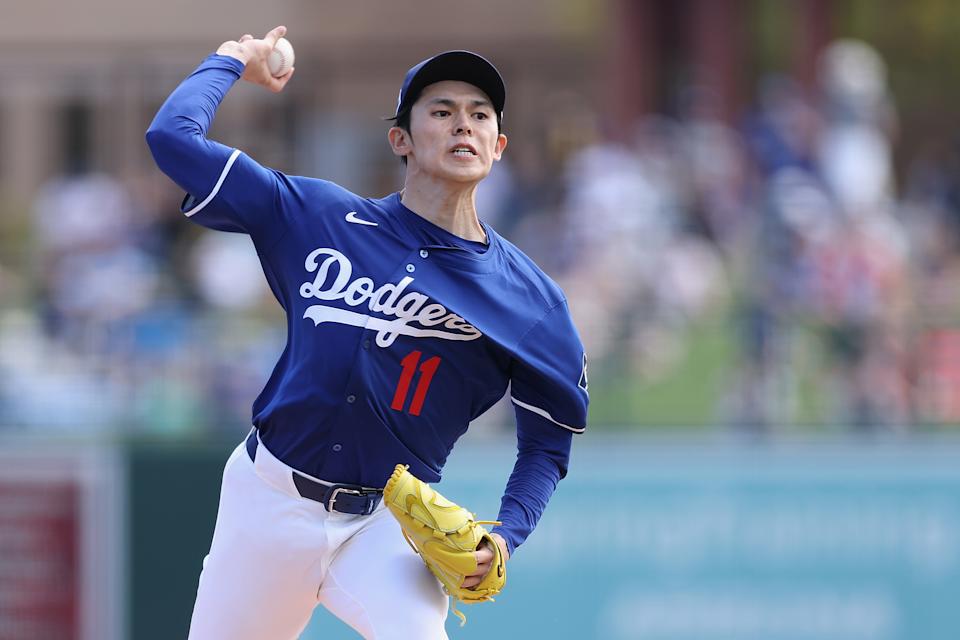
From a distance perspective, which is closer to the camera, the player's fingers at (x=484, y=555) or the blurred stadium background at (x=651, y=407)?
the player's fingers at (x=484, y=555)

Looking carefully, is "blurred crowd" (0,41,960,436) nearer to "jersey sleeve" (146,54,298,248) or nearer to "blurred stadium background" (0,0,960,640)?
"blurred stadium background" (0,0,960,640)

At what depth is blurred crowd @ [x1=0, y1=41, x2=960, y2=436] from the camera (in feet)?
28.0

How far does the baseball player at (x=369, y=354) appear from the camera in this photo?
161 inches

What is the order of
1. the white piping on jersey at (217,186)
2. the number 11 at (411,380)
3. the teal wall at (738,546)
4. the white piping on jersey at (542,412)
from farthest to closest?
the teal wall at (738,546), the white piping on jersey at (542,412), the number 11 at (411,380), the white piping on jersey at (217,186)

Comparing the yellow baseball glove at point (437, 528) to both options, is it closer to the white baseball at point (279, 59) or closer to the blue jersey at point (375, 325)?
the blue jersey at point (375, 325)

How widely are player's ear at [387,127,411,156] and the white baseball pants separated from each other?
0.89 metres

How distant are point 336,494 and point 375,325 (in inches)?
18.3

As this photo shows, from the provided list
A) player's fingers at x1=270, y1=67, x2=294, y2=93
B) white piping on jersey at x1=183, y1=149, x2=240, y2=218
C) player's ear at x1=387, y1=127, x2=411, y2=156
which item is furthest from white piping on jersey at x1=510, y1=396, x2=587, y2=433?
player's fingers at x1=270, y1=67, x2=294, y2=93

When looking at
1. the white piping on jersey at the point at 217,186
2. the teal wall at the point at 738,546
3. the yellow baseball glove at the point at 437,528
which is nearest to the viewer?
the yellow baseball glove at the point at 437,528

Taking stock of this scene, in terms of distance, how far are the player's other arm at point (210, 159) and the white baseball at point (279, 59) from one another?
0.18 ft

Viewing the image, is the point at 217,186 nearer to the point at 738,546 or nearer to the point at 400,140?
the point at 400,140

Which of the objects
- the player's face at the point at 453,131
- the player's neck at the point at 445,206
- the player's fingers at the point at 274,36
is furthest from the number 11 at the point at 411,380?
the player's fingers at the point at 274,36

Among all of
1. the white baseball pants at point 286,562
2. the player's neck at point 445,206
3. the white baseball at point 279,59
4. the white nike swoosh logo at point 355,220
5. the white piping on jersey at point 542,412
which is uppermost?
the white baseball at point 279,59

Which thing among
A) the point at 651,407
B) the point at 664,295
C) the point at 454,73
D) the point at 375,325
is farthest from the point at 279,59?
the point at 664,295
